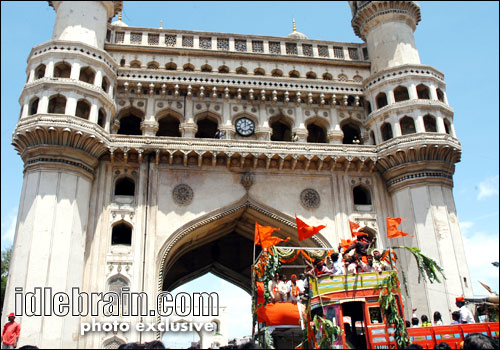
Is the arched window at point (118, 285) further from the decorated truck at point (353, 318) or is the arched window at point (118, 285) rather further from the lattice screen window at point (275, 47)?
the lattice screen window at point (275, 47)

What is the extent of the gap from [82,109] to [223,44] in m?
8.25

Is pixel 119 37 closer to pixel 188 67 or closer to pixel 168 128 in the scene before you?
pixel 188 67

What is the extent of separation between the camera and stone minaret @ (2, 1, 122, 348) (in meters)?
17.4

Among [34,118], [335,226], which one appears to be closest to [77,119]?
[34,118]

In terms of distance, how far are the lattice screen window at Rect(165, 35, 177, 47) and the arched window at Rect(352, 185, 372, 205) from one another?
11.8m

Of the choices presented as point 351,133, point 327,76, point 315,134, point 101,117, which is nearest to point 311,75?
point 327,76

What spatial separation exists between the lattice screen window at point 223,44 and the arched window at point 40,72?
28.5 ft

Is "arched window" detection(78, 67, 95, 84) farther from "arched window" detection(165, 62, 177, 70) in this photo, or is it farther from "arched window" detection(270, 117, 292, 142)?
"arched window" detection(270, 117, 292, 142)

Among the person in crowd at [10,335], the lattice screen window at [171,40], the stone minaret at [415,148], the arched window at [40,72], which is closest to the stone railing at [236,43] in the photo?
the lattice screen window at [171,40]

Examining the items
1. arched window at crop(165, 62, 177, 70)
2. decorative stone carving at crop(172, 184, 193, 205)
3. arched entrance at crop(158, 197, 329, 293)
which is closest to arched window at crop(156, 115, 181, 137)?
arched window at crop(165, 62, 177, 70)

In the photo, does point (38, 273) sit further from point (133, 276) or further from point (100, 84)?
point (100, 84)

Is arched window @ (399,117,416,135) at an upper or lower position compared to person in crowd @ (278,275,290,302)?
upper

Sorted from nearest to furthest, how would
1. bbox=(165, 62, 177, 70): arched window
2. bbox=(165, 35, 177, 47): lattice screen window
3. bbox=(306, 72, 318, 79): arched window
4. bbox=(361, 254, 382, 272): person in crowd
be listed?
bbox=(361, 254, 382, 272): person in crowd → bbox=(165, 62, 177, 70): arched window → bbox=(165, 35, 177, 47): lattice screen window → bbox=(306, 72, 318, 79): arched window

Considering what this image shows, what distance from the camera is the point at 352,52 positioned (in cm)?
2655
